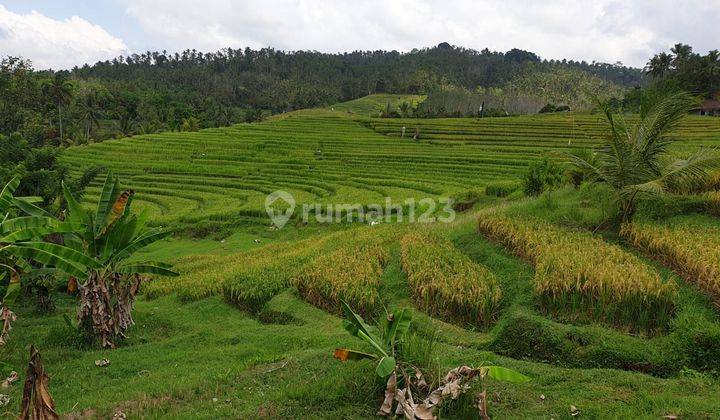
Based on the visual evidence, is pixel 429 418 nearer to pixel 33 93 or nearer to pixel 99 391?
pixel 99 391

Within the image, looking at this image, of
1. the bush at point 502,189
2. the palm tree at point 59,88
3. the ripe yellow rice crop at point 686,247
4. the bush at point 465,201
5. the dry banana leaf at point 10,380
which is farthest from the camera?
the palm tree at point 59,88

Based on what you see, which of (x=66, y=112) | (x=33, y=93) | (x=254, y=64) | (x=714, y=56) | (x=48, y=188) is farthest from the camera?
(x=254, y=64)

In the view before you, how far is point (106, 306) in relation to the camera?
7160 mm

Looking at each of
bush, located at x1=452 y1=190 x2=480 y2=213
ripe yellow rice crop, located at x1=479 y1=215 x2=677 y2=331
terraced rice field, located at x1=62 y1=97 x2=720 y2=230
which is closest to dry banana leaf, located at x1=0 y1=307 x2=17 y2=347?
ripe yellow rice crop, located at x1=479 y1=215 x2=677 y2=331

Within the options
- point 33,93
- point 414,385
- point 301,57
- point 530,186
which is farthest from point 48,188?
point 301,57

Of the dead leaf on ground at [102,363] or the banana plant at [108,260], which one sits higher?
the banana plant at [108,260]

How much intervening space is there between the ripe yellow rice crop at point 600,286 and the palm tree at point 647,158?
1390 millimetres

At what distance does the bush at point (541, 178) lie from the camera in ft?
53.3

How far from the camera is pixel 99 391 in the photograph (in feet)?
17.7

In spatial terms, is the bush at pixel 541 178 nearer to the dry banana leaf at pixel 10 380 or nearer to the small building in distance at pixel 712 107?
the dry banana leaf at pixel 10 380

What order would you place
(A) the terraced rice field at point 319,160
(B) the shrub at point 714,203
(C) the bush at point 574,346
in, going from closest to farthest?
(C) the bush at point 574,346
(B) the shrub at point 714,203
(A) the terraced rice field at point 319,160

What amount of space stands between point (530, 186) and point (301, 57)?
437ft

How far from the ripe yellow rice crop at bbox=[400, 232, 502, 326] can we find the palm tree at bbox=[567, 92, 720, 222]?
9.54 feet

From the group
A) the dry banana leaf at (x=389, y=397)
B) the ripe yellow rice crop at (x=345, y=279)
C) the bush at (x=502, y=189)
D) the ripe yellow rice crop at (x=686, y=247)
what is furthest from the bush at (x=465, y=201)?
the dry banana leaf at (x=389, y=397)
